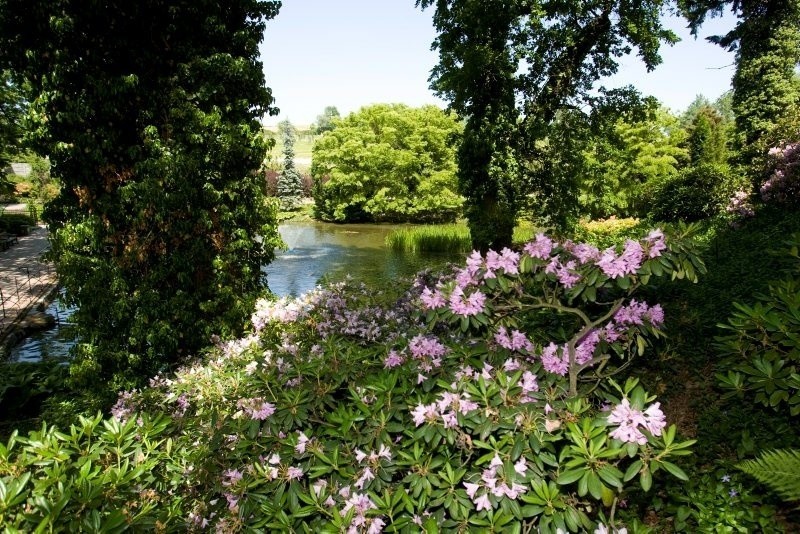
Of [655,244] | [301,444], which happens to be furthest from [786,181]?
[301,444]

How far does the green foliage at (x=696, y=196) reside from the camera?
14.6m

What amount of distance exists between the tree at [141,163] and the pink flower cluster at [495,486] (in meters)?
5.81

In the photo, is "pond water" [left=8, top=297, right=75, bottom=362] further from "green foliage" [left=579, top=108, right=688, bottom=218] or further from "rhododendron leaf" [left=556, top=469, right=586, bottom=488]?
"green foliage" [left=579, top=108, right=688, bottom=218]

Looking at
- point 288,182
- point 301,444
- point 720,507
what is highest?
point 301,444

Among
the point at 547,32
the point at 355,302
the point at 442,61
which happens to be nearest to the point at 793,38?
the point at 547,32

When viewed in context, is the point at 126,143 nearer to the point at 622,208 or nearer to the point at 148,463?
the point at 148,463

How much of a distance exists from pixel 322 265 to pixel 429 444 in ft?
60.9

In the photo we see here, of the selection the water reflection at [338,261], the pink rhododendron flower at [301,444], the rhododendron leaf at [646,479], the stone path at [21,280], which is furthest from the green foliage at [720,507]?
the stone path at [21,280]

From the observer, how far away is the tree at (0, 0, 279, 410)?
618 cm

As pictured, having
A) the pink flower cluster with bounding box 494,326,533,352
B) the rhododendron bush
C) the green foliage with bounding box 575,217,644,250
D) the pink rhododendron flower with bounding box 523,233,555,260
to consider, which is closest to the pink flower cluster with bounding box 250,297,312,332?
the rhododendron bush

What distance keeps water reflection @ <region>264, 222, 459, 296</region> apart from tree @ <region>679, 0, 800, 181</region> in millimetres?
12341

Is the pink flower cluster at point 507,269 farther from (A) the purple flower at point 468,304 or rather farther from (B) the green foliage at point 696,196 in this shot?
(B) the green foliage at point 696,196

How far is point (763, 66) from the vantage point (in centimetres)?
1708

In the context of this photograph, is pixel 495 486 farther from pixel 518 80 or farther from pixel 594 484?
pixel 518 80
